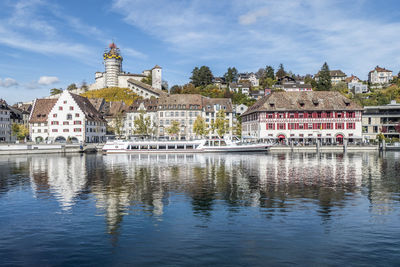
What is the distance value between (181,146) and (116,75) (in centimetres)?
11725

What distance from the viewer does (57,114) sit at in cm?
10694

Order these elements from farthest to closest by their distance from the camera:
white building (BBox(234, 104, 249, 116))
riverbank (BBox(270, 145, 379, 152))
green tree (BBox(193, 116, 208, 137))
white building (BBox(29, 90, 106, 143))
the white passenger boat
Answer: white building (BBox(234, 104, 249, 116))
green tree (BBox(193, 116, 208, 137))
white building (BBox(29, 90, 106, 143))
riverbank (BBox(270, 145, 379, 152))
the white passenger boat

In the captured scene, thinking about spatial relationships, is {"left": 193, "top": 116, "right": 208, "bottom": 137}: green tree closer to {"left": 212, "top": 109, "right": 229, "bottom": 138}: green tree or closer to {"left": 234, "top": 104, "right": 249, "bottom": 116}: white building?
{"left": 212, "top": 109, "right": 229, "bottom": 138}: green tree

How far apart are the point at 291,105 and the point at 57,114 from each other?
67.5 meters

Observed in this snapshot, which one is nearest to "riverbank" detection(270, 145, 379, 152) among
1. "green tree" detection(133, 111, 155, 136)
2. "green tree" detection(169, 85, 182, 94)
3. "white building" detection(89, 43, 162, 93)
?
"green tree" detection(133, 111, 155, 136)

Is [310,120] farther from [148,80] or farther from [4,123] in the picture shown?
[148,80]

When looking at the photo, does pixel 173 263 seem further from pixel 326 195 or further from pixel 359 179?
pixel 359 179

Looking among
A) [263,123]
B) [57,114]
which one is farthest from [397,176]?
[57,114]

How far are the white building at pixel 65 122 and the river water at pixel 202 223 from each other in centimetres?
7206

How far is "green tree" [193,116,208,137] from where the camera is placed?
348ft

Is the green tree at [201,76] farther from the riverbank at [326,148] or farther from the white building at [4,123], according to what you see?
the riverbank at [326,148]

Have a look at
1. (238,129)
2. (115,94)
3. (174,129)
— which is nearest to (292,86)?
(238,129)

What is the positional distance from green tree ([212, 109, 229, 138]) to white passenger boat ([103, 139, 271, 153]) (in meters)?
16.8

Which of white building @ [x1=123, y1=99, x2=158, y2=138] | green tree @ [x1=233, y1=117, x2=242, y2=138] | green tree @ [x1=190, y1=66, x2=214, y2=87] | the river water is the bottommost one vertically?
the river water
